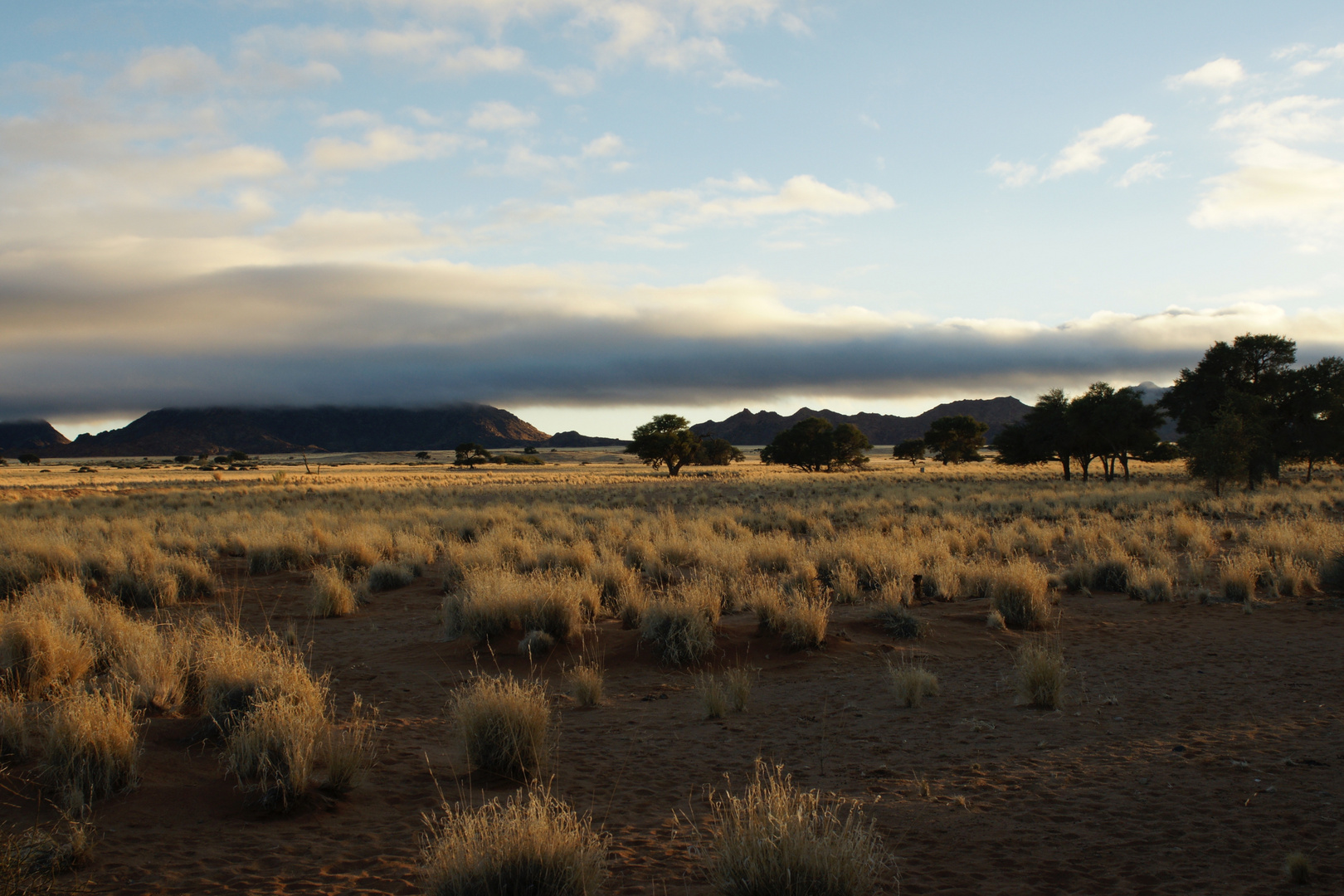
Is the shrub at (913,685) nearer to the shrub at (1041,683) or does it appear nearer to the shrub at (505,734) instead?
the shrub at (1041,683)

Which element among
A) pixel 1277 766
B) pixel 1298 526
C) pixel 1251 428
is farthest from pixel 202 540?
pixel 1251 428

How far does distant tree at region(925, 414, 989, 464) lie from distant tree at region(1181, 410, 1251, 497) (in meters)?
71.1

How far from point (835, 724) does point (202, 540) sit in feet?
63.6

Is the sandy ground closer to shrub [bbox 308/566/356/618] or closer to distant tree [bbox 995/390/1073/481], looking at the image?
shrub [bbox 308/566/356/618]

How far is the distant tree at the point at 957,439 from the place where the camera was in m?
106

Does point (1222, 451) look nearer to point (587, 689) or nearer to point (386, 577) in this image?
point (386, 577)

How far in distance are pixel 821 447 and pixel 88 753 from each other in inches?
3569

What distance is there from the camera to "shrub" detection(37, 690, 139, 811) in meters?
5.44

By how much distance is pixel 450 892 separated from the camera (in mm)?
3979

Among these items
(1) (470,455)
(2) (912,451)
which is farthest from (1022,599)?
(2) (912,451)

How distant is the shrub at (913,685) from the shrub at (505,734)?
3934 millimetres

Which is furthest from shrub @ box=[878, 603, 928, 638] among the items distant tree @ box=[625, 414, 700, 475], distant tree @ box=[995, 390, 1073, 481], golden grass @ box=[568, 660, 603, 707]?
distant tree @ box=[625, 414, 700, 475]

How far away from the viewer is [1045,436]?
200 feet

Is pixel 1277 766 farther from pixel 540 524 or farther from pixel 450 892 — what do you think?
pixel 540 524
